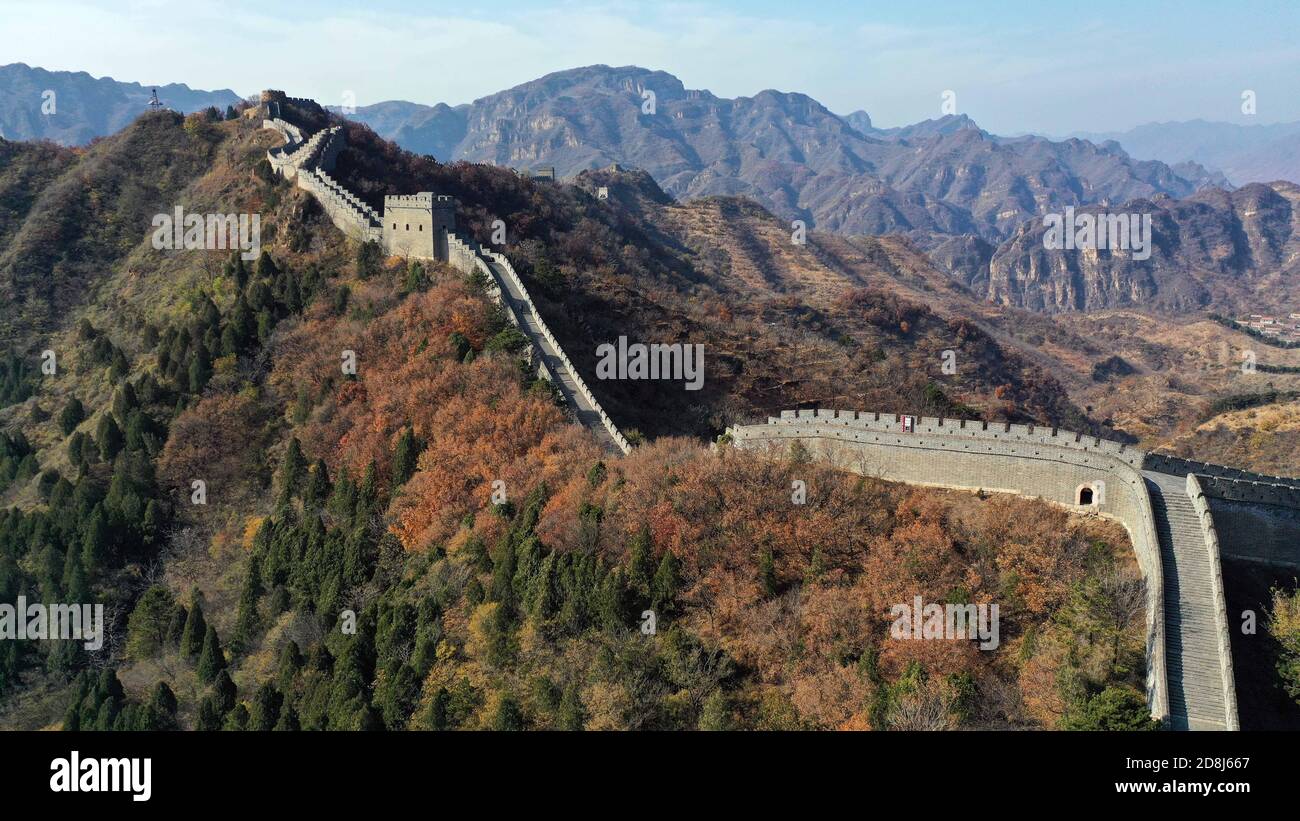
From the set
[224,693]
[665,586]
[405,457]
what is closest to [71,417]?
[405,457]

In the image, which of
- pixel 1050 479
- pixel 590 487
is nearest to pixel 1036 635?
pixel 1050 479

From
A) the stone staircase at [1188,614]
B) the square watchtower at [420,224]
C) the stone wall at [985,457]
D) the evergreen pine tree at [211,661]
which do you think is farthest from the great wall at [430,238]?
the stone staircase at [1188,614]

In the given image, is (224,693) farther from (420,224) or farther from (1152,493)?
(1152,493)

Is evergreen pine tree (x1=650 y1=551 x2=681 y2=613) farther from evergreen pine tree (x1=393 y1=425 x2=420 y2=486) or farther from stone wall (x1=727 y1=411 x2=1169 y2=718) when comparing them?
evergreen pine tree (x1=393 y1=425 x2=420 y2=486)

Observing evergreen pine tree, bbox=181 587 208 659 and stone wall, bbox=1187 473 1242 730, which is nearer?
stone wall, bbox=1187 473 1242 730

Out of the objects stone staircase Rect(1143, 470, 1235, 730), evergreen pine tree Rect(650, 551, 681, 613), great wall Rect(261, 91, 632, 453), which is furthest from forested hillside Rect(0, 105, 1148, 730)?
great wall Rect(261, 91, 632, 453)
